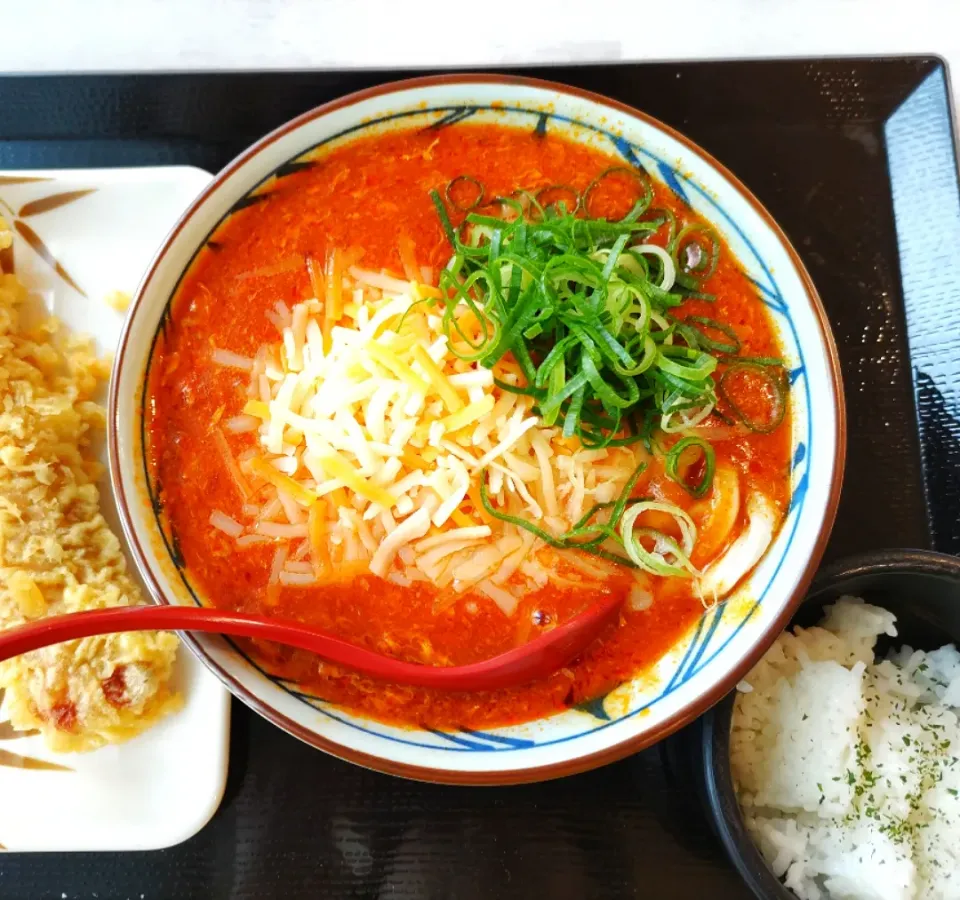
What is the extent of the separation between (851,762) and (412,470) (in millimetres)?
952

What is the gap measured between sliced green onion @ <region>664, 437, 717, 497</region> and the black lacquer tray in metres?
0.40

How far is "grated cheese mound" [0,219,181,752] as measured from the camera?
142cm

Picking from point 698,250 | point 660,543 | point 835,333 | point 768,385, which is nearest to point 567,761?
point 660,543

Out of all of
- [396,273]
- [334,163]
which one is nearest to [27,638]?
[396,273]

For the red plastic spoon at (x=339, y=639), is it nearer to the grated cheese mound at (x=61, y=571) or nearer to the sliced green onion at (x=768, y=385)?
the grated cheese mound at (x=61, y=571)

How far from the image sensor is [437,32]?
191 cm

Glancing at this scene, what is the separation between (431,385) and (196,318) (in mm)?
469

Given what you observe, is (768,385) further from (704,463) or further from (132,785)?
(132,785)

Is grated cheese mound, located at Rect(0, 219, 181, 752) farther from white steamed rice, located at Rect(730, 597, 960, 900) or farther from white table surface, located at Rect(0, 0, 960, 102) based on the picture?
white steamed rice, located at Rect(730, 597, 960, 900)

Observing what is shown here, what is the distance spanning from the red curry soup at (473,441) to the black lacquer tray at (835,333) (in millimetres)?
257

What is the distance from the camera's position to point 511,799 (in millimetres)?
1483

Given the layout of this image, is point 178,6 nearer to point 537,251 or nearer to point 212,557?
point 537,251

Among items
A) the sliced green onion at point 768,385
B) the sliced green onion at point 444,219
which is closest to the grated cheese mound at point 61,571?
the sliced green onion at point 444,219

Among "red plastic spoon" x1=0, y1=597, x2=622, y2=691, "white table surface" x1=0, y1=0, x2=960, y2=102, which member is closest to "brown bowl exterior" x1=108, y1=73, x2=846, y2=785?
"red plastic spoon" x1=0, y1=597, x2=622, y2=691
